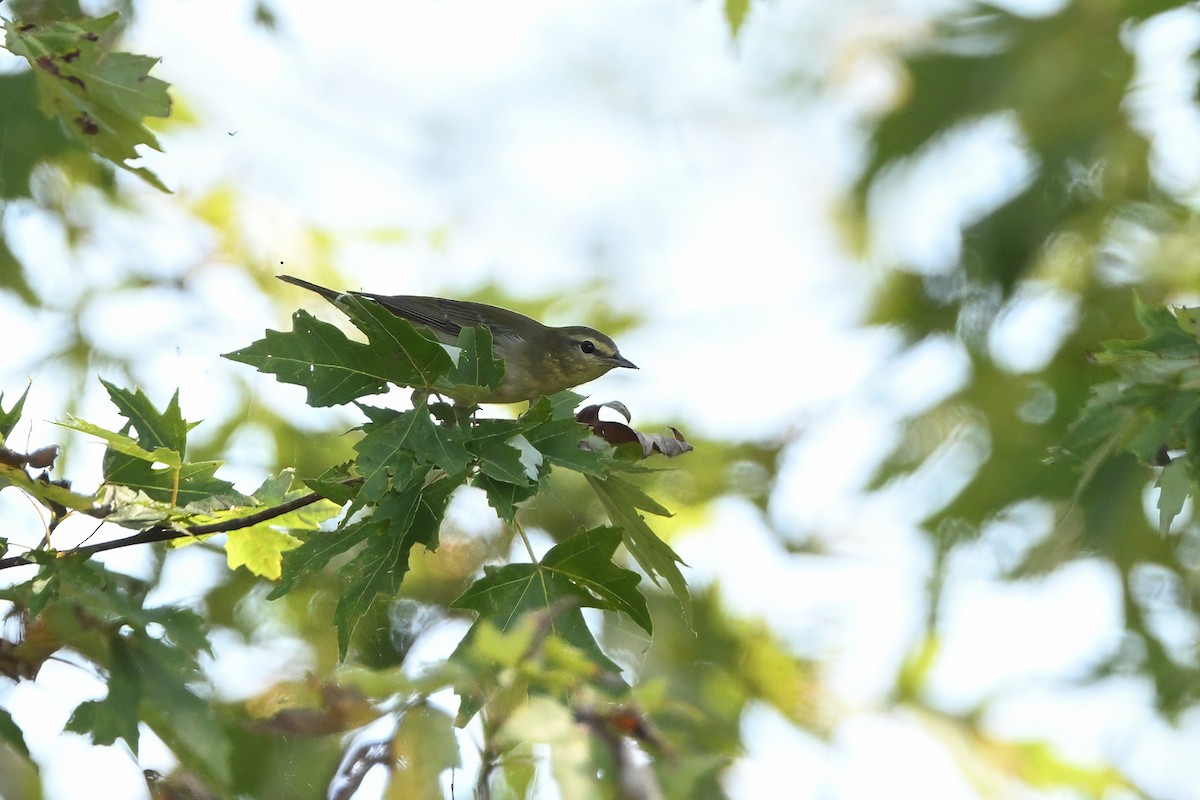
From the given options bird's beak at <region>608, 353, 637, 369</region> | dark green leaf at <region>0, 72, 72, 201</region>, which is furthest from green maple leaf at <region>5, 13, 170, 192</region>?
bird's beak at <region>608, 353, 637, 369</region>

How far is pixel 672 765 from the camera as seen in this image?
182cm

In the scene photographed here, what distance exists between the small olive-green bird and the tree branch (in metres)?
2.17

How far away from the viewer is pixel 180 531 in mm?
2781

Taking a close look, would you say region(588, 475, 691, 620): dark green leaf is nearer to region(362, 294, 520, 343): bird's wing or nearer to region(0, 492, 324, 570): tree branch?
region(0, 492, 324, 570): tree branch

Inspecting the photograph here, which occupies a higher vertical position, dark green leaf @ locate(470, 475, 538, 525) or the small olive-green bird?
dark green leaf @ locate(470, 475, 538, 525)

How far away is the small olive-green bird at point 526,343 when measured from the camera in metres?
5.39

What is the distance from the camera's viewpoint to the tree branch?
2666 millimetres

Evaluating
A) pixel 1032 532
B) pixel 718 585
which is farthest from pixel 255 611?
pixel 1032 532

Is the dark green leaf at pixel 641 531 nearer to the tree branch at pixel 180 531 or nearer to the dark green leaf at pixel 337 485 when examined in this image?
the dark green leaf at pixel 337 485

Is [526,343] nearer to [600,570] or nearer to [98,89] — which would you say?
[98,89]

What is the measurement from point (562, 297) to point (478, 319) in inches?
108

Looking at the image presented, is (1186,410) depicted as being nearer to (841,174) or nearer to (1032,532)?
(1032,532)

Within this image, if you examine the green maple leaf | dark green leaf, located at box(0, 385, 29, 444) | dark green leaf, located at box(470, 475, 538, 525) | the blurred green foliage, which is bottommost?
the blurred green foliage

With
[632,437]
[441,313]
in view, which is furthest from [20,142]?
[632,437]
